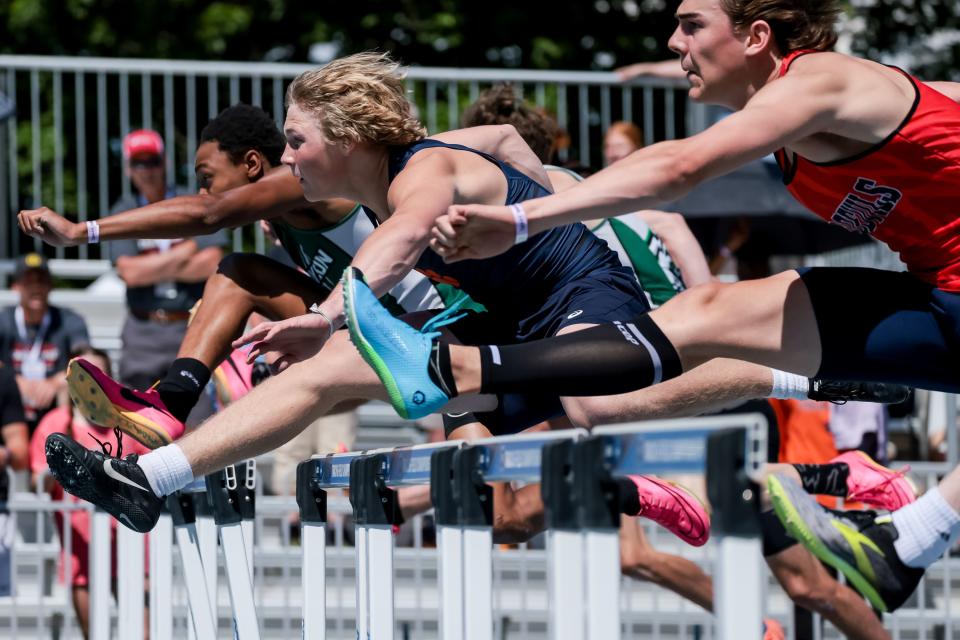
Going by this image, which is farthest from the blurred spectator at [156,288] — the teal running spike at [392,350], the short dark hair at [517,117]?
the teal running spike at [392,350]

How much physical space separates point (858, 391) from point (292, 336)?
1.74 m

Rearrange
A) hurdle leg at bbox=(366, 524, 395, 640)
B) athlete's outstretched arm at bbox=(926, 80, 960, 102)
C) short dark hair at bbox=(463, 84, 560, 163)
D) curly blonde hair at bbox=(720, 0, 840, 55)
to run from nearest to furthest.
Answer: hurdle leg at bbox=(366, 524, 395, 640), curly blonde hair at bbox=(720, 0, 840, 55), athlete's outstretched arm at bbox=(926, 80, 960, 102), short dark hair at bbox=(463, 84, 560, 163)

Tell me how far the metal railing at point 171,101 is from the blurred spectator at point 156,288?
1890 mm

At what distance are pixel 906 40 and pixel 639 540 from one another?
42.5ft

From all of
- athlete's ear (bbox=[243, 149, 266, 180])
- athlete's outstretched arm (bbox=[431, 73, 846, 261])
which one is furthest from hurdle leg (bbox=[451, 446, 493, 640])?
athlete's ear (bbox=[243, 149, 266, 180])

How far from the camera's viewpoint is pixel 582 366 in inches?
147

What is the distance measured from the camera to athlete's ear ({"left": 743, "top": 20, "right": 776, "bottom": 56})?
3846 mm

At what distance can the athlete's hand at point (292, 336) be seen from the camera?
12.8ft

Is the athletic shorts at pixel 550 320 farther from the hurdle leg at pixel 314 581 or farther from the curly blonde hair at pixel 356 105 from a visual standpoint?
the hurdle leg at pixel 314 581

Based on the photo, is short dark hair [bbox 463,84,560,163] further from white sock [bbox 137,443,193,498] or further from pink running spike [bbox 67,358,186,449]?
white sock [bbox 137,443,193,498]

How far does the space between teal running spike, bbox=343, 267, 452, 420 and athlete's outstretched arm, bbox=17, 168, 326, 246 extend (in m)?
1.50

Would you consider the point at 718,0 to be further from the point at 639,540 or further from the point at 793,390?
the point at 639,540

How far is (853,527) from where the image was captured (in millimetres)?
3611

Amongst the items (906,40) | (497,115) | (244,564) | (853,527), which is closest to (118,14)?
(906,40)
